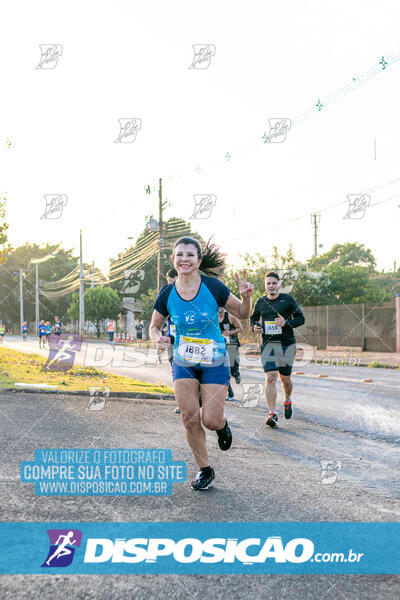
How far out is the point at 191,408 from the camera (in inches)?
178

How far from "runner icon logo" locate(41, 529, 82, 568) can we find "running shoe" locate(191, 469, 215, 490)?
1.20m

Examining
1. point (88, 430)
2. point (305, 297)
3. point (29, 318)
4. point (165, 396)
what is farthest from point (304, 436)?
point (29, 318)

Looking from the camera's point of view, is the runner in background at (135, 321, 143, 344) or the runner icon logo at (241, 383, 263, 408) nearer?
the runner icon logo at (241, 383, 263, 408)

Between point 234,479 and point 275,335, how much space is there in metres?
3.27

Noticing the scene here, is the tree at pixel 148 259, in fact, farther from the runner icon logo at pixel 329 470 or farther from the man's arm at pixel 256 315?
the runner icon logo at pixel 329 470

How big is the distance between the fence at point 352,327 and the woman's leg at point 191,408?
883 inches

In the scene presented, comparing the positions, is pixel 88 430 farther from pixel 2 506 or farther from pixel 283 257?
pixel 283 257

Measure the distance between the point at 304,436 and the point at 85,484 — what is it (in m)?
3.23

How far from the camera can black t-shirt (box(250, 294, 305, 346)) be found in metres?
7.73

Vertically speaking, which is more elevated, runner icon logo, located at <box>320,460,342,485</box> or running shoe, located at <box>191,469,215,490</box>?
running shoe, located at <box>191,469,215,490</box>

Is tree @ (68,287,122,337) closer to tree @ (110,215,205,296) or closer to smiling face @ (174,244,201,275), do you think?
tree @ (110,215,205,296)

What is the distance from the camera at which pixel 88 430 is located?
6676mm

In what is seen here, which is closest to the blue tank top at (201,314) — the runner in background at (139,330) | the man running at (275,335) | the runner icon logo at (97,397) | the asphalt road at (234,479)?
the asphalt road at (234,479)

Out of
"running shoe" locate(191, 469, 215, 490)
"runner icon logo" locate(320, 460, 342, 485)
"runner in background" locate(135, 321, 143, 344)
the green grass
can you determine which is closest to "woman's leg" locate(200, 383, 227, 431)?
"running shoe" locate(191, 469, 215, 490)
